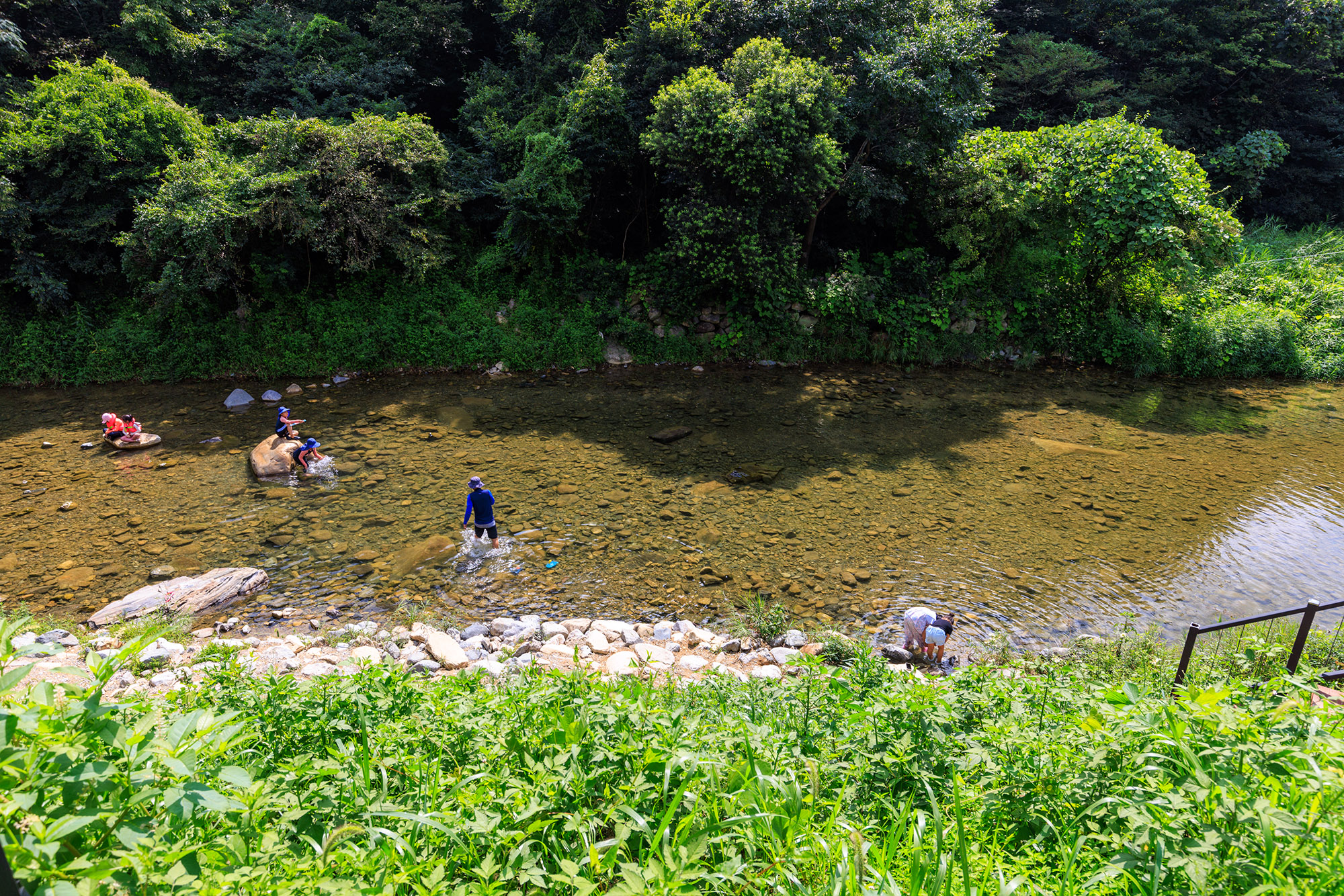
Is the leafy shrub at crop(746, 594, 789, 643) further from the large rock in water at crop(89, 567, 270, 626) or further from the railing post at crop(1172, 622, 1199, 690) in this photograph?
the large rock in water at crop(89, 567, 270, 626)

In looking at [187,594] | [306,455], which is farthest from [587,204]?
[187,594]

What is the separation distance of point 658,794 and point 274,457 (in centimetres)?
1099

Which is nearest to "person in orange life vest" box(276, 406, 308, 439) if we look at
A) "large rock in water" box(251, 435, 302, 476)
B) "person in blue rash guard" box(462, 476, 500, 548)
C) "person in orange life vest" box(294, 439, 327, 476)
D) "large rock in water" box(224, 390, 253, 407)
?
"large rock in water" box(251, 435, 302, 476)

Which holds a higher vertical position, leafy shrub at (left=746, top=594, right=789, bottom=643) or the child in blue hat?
the child in blue hat

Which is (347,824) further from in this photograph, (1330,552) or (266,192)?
(266,192)

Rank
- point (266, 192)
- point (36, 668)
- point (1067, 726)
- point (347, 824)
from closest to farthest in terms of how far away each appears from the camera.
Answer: point (347, 824)
point (1067, 726)
point (36, 668)
point (266, 192)

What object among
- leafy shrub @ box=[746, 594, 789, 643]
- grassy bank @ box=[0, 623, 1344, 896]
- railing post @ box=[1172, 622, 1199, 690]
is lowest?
leafy shrub @ box=[746, 594, 789, 643]

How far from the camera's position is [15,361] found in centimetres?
1482

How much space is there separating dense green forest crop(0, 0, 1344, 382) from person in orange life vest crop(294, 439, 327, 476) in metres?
5.46

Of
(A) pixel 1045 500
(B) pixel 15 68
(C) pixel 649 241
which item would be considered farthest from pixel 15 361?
(A) pixel 1045 500

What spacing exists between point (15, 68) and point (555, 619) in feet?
75.3

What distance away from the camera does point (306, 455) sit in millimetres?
11312

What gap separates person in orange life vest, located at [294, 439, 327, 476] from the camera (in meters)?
11.2

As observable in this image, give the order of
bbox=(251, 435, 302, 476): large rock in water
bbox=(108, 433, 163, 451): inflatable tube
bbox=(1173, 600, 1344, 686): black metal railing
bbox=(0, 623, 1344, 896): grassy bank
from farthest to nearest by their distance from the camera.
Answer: bbox=(108, 433, 163, 451): inflatable tube
bbox=(251, 435, 302, 476): large rock in water
bbox=(1173, 600, 1344, 686): black metal railing
bbox=(0, 623, 1344, 896): grassy bank
